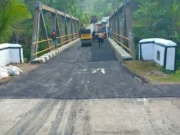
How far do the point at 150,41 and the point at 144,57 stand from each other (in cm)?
101

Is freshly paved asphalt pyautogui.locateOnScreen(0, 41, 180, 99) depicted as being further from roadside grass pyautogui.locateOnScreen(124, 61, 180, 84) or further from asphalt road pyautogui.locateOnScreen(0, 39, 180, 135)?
roadside grass pyautogui.locateOnScreen(124, 61, 180, 84)

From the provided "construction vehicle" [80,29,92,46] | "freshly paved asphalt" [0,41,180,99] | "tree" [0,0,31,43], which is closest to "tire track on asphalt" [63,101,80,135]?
"freshly paved asphalt" [0,41,180,99]

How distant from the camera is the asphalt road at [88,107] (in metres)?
5.39

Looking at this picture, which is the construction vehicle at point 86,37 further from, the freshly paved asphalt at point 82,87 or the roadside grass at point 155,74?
the freshly paved asphalt at point 82,87

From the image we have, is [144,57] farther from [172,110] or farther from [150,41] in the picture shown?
[172,110]

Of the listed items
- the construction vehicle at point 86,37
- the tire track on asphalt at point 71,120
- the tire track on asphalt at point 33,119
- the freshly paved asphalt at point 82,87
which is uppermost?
the construction vehicle at point 86,37

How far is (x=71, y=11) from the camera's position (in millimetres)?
59406

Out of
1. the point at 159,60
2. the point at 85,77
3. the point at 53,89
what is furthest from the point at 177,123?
the point at 159,60

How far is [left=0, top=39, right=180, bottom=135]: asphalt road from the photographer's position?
5391 mm

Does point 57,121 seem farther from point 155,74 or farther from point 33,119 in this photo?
point 155,74

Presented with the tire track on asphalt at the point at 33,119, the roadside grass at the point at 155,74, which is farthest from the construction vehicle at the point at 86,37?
the tire track on asphalt at the point at 33,119

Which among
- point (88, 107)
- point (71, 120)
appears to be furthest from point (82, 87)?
point (71, 120)

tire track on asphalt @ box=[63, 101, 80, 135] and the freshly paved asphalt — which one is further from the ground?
the freshly paved asphalt

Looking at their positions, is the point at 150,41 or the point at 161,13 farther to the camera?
the point at 161,13
